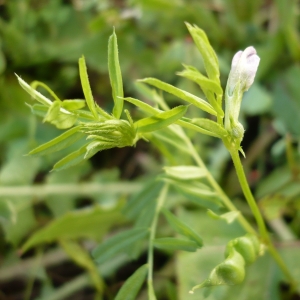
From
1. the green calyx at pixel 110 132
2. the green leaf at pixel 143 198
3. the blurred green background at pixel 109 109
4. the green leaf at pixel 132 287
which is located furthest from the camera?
the blurred green background at pixel 109 109

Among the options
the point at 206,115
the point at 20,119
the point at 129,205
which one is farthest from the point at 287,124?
the point at 20,119

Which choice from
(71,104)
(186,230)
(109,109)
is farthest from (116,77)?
(109,109)

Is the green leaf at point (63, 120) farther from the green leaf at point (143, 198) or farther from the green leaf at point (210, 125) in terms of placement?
the green leaf at point (143, 198)

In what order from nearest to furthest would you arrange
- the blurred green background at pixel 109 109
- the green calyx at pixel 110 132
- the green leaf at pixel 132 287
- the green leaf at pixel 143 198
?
the green calyx at pixel 110 132
the green leaf at pixel 132 287
the green leaf at pixel 143 198
the blurred green background at pixel 109 109

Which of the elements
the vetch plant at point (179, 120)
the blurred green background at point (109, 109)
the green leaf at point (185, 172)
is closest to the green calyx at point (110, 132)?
the vetch plant at point (179, 120)

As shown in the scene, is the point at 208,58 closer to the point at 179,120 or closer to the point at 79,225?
the point at 179,120

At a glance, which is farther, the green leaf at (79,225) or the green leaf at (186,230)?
the green leaf at (79,225)

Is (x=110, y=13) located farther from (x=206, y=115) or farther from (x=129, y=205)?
(x=129, y=205)

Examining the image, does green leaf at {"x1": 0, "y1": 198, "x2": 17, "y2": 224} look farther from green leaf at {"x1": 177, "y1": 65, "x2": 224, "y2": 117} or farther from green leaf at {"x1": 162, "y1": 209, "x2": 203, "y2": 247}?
green leaf at {"x1": 177, "y1": 65, "x2": 224, "y2": 117}
